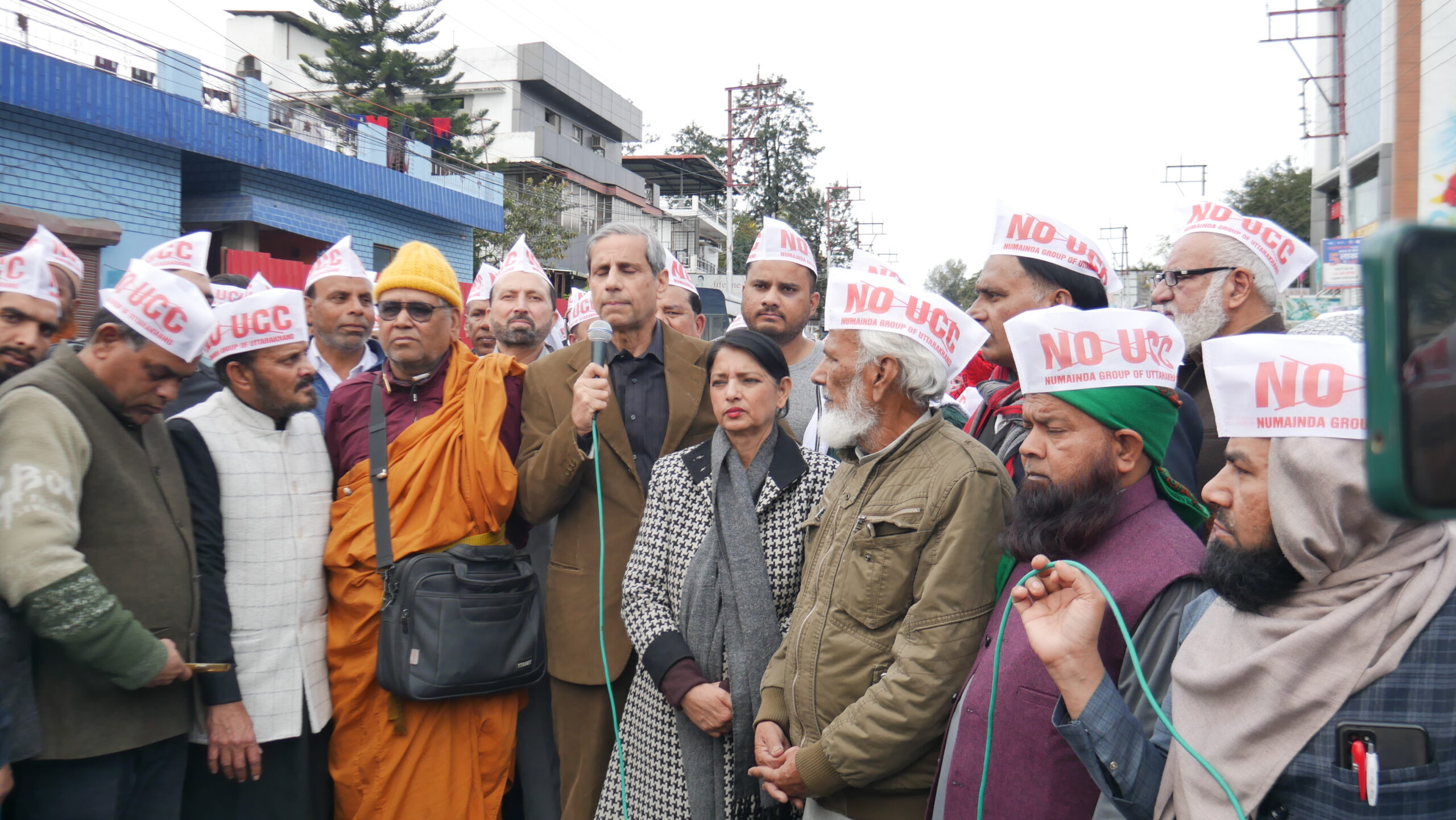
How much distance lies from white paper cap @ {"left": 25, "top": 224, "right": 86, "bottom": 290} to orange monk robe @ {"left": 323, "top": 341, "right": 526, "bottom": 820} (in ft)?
5.63

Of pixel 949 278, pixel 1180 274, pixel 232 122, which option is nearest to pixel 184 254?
pixel 1180 274

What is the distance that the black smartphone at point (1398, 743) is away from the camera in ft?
4.93

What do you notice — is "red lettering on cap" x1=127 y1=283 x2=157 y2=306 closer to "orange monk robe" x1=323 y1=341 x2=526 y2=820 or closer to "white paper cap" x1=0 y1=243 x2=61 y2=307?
"orange monk robe" x1=323 y1=341 x2=526 y2=820

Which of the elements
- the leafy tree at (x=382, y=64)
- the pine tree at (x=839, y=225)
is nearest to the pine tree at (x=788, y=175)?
the pine tree at (x=839, y=225)

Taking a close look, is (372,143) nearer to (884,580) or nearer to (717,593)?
(717,593)

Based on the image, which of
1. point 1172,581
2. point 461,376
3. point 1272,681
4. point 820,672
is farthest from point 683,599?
point 1272,681

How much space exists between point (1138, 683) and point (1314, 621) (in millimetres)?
469

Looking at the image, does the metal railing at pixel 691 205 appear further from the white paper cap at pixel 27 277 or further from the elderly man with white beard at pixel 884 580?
the elderly man with white beard at pixel 884 580

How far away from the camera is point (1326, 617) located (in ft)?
5.14

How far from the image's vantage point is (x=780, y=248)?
4812 mm

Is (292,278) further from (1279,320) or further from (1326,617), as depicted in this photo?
(1326,617)

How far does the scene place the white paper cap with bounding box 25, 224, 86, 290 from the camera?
12.8 feet

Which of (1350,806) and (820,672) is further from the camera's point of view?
(820,672)

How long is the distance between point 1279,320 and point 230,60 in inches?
1652
